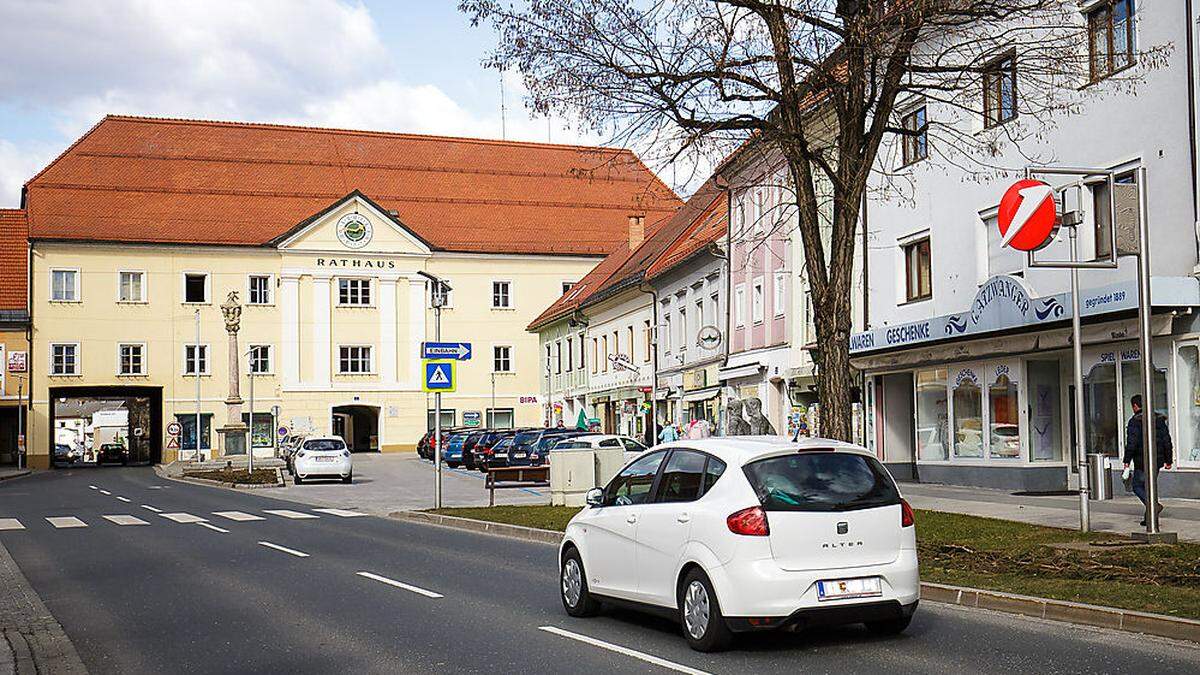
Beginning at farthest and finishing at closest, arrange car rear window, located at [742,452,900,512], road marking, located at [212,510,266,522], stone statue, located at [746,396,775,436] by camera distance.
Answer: road marking, located at [212,510,266,522], stone statue, located at [746,396,775,436], car rear window, located at [742,452,900,512]

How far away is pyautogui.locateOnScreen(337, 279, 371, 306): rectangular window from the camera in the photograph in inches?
3127

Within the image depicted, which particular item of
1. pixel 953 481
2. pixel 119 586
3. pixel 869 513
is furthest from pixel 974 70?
pixel 953 481

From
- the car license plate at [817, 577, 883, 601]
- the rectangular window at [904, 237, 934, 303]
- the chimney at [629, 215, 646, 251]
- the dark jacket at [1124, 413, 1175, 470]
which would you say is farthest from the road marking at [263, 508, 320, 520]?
the chimney at [629, 215, 646, 251]

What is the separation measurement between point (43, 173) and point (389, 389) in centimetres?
2340

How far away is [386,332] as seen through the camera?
8044 centimetres

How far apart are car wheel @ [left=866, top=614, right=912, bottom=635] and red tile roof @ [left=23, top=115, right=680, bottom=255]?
6626 centimetres

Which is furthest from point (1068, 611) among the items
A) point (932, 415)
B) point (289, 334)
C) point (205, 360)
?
point (205, 360)

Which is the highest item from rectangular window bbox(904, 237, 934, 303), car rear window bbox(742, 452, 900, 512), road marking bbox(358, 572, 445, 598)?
rectangular window bbox(904, 237, 934, 303)

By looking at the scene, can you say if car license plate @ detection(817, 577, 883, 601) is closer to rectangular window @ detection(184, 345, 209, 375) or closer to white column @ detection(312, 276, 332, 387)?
rectangular window @ detection(184, 345, 209, 375)

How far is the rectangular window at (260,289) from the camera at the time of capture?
78.2 meters

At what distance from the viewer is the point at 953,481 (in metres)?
29.9

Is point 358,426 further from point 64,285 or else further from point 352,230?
point 64,285

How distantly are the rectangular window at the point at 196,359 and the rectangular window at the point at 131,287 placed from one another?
12.7 ft

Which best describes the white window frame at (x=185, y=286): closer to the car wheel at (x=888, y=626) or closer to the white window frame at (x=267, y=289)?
the white window frame at (x=267, y=289)
